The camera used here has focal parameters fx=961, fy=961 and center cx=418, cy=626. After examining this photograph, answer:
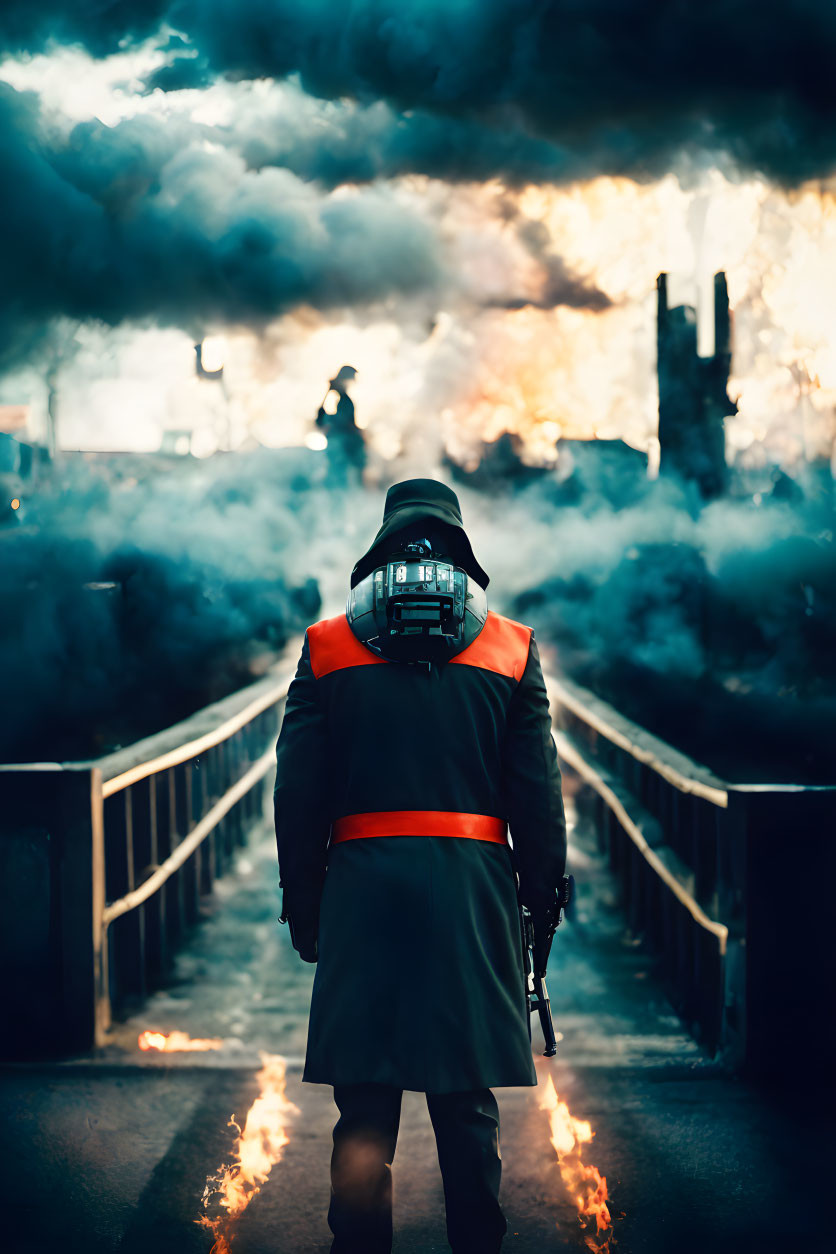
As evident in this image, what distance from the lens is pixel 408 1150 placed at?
2652 mm

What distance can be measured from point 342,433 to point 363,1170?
16702mm

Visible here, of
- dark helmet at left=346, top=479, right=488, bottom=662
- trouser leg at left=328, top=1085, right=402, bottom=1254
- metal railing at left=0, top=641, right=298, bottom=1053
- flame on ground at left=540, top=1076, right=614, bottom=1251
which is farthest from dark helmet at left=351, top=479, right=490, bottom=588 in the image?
metal railing at left=0, top=641, right=298, bottom=1053

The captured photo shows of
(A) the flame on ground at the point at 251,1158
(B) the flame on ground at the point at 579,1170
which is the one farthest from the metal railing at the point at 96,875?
(B) the flame on ground at the point at 579,1170

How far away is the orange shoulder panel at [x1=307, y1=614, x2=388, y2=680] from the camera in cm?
191

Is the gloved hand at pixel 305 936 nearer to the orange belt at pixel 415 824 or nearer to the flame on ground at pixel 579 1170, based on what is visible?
the orange belt at pixel 415 824

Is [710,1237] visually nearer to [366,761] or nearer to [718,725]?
[366,761]

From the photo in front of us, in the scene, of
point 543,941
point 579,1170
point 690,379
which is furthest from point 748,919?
point 690,379

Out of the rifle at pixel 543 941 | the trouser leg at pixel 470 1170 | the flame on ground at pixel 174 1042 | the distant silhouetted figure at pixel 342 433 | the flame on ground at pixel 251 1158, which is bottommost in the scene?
the flame on ground at pixel 174 1042

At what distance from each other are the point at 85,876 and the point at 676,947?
238 centimetres

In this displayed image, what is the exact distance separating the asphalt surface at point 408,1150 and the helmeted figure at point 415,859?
2.01 ft

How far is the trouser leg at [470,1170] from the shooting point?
5.83 feet

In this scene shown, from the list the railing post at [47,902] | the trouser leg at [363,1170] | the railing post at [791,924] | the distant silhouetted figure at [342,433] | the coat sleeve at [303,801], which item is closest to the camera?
the trouser leg at [363,1170]

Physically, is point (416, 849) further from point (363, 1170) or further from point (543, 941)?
point (363, 1170)

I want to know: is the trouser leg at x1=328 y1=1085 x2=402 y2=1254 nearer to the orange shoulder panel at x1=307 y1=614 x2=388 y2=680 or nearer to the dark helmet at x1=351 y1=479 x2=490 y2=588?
the orange shoulder panel at x1=307 y1=614 x2=388 y2=680
